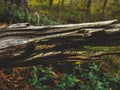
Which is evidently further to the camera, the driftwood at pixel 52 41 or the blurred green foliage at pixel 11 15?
Answer: the blurred green foliage at pixel 11 15

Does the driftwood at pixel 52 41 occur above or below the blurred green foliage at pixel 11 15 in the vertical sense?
above

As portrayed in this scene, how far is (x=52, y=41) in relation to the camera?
398cm

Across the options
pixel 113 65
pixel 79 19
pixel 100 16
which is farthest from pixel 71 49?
pixel 100 16

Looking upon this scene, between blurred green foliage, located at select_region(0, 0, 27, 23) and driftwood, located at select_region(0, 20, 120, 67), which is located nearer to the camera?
driftwood, located at select_region(0, 20, 120, 67)

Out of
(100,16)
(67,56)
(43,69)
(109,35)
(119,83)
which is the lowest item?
(100,16)

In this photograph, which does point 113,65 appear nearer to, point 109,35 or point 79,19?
point 109,35

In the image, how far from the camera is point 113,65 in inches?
→ 288

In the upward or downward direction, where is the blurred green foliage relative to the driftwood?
downward

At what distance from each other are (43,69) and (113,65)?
7.72 feet

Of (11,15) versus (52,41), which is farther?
(11,15)

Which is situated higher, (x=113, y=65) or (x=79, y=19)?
(x=113, y=65)

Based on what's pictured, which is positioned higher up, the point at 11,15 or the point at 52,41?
the point at 52,41

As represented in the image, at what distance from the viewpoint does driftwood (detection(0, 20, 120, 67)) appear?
3864 mm

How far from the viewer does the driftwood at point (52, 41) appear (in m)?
3.86
